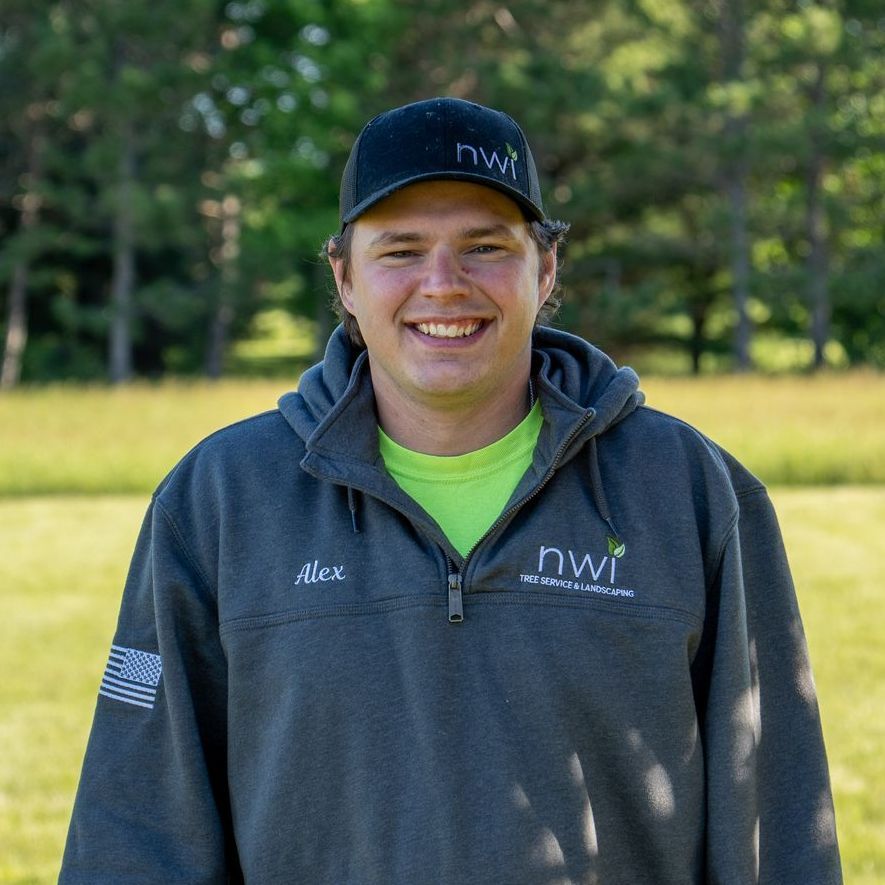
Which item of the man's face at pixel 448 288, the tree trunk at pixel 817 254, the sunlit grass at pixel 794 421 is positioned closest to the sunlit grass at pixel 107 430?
the sunlit grass at pixel 794 421

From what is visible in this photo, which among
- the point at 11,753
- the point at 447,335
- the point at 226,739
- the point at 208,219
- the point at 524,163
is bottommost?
the point at 11,753

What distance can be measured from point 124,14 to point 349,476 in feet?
80.9

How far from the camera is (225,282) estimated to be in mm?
28531

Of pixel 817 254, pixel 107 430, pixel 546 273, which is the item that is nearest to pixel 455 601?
pixel 546 273

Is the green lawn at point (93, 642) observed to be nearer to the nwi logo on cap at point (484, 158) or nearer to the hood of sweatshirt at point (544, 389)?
the hood of sweatshirt at point (544, 389)

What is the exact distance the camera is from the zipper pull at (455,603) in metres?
1.85

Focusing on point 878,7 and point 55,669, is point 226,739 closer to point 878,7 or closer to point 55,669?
point 55,669

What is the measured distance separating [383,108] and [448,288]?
86.7 ft

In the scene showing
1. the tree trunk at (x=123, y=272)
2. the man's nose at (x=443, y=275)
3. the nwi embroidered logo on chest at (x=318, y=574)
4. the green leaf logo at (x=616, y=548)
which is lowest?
the nwi embroidered logo on chest at (x=318, y=574)

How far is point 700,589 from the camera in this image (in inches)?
75.1

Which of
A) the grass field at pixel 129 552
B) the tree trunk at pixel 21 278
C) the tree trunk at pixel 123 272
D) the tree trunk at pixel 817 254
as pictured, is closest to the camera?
the grass field at pixel 129 552

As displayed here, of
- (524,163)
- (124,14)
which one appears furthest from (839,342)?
(524,163)

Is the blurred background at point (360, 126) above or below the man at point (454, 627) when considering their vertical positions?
above

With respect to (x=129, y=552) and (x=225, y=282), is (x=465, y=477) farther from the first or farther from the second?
(x=225, y=282)
